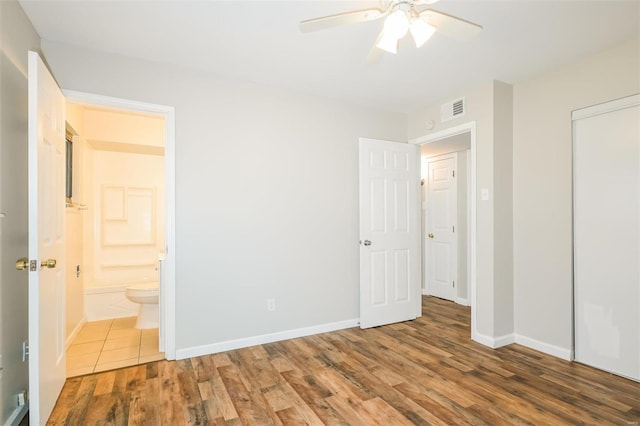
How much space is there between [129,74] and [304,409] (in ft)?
9.19

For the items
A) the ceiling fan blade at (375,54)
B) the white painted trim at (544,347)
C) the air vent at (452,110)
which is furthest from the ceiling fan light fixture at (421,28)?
the white painted trim at (544,347)

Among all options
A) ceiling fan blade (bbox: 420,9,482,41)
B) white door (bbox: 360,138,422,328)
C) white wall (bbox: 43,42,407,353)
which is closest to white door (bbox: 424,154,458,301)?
white door (bbox: 360,138,422,328)

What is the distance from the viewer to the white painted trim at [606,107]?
2393 mm

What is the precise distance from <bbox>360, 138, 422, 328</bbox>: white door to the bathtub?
2839 mm

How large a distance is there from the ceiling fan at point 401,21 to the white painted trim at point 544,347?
8.74 ft

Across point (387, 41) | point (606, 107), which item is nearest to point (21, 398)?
point (387, 41)

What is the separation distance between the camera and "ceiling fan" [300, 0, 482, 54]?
1664 millimetres

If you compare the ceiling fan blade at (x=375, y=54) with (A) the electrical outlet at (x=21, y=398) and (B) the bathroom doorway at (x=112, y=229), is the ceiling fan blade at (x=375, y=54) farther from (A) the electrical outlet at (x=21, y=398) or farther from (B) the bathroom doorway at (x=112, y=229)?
(A) the electrical outlet at (x=21, y=398)

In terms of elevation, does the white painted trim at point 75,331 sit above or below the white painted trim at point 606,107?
below

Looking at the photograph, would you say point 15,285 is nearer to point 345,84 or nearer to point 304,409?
point 304,409

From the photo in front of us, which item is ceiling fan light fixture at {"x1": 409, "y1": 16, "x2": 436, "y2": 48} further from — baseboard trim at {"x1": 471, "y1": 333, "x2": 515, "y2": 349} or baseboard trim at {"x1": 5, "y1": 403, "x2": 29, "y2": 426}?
baseboard trim at {"x1": 5, "y1": 403, "x2": 29, "y2": 426}

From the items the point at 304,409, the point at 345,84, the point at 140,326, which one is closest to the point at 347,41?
the point at 345,84

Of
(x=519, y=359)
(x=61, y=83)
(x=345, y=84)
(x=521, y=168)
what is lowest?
(x=519, y=359)

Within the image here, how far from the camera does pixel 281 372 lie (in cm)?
252
